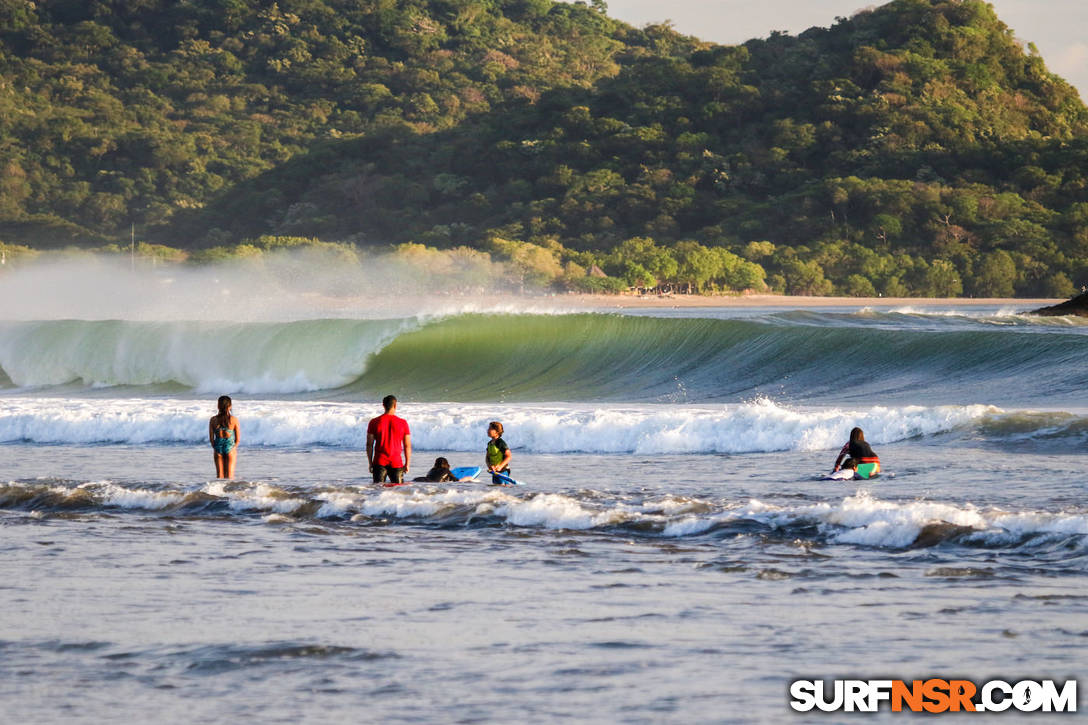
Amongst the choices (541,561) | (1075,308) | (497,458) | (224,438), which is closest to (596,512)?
(541,561)

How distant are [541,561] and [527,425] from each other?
8718 millimetres

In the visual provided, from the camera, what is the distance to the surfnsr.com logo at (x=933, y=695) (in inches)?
227

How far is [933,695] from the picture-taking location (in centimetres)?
592

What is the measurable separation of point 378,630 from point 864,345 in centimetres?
2011

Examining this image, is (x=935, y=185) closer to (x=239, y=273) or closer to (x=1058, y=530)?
(x=239, y=273)

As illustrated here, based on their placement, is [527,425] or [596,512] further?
[527,425]

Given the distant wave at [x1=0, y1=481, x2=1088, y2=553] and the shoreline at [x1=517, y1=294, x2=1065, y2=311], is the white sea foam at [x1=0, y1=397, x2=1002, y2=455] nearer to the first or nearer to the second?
the distant wave at [x1=0, y1=481, x2=1088, y2=553]

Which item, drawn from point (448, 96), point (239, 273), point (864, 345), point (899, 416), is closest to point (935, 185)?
point (239, 273)

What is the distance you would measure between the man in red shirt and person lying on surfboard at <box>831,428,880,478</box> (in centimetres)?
382

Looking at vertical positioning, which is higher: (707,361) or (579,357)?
(579,357)

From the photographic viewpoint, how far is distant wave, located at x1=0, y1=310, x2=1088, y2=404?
23516 millimetres

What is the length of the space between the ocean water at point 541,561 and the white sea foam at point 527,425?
0.16ft

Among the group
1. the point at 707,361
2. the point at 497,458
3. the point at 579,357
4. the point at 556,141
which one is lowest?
the point at 497,458

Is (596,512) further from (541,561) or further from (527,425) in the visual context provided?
(527,425)
